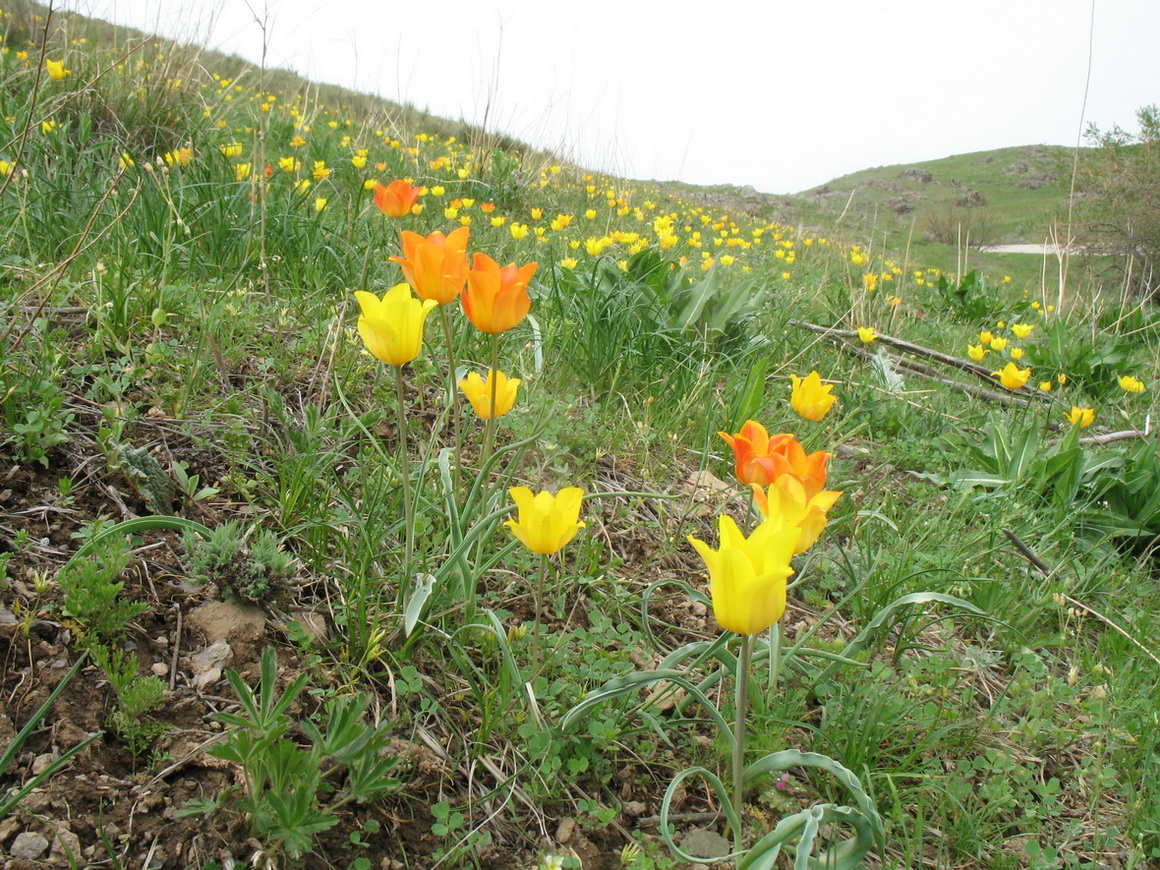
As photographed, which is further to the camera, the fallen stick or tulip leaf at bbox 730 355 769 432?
the fallen stick

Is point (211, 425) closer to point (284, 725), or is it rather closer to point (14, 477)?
point (14, 477)

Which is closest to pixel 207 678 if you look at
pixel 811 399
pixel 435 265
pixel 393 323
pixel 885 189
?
pixel 393 323

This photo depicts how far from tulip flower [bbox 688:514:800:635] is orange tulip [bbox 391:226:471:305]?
691 mm

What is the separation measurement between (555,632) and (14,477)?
123 centimetres

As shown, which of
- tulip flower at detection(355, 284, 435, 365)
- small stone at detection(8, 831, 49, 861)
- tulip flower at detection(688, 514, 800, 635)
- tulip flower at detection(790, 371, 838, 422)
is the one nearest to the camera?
tulip flower at detection(688, 514, 800, 635)

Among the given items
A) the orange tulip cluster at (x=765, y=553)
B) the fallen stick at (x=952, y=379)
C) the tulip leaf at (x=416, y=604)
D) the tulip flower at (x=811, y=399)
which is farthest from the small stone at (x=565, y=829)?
the fallen stick at (x=952, y=379)

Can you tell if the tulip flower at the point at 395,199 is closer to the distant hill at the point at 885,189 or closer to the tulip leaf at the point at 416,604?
the tulip leaf at the point at 416,604

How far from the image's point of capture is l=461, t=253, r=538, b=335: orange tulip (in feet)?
4.05

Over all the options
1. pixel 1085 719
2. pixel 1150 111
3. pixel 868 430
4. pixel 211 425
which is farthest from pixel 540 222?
pixel 1150 111

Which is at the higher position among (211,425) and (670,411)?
(670,411)

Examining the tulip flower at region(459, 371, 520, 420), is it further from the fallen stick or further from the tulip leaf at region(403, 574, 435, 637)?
the fallen stick

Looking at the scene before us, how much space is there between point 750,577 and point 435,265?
79 cm

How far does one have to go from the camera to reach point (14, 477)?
1519mm

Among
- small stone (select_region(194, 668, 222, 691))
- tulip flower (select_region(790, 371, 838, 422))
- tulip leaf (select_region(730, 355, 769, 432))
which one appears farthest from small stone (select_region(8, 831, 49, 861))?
tulip leaf (select_region(730, 355, 769, 432))
